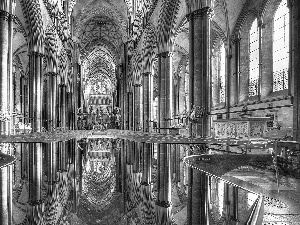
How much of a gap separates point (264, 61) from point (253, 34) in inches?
99.5

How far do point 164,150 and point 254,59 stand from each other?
1250 centimetres

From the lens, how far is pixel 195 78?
11.7m

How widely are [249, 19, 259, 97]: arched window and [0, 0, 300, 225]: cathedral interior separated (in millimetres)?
127

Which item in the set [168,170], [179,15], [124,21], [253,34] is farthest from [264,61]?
[124,21]

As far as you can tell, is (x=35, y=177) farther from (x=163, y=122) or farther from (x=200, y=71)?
(x=163, y=122)

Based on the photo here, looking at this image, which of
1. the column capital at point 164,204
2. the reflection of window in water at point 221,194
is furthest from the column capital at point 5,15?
the reflection of window in water at point 221,194

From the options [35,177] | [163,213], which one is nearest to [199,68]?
[35,177]

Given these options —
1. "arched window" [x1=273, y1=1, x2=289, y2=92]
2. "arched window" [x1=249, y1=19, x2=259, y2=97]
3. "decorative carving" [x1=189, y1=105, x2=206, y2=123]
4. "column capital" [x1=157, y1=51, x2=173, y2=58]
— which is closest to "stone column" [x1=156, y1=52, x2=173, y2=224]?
"column capital" [x1=157, y1=51, x2=173, y2=58]

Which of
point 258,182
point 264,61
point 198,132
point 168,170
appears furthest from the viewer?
point 264,61

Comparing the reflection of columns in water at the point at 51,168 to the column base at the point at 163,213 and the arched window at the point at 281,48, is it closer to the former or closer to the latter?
the column base at the point at 163,213

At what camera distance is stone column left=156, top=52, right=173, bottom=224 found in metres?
3.37

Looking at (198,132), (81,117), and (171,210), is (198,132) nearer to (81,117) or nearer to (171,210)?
(171,210)

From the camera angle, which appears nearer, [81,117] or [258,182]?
[258,182]

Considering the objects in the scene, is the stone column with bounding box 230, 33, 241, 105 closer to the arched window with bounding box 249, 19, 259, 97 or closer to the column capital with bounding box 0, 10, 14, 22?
the arched window with bounding box 249, 19, 259, 97
